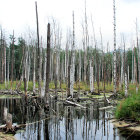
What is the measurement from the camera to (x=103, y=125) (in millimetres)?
8352

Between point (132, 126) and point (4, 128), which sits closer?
point (4, 128)

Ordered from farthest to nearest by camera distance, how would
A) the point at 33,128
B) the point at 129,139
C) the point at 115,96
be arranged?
the point at 115,96 → the point at 33,128 → the point at 129,139

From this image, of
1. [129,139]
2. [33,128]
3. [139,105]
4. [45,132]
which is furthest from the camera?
[139,105]

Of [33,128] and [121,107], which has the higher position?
[121,107]

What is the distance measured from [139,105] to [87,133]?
2.99 metres

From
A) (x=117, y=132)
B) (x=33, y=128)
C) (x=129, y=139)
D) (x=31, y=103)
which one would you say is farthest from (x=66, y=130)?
(x=31, y=103)

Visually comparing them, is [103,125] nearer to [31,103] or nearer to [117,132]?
[117,132]

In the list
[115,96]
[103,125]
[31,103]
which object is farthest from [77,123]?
[115,96]

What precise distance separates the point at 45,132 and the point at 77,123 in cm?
198

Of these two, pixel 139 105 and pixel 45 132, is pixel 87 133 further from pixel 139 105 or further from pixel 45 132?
pixel 139 105

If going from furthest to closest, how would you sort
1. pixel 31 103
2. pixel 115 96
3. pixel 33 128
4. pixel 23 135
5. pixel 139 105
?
pixel 115 96
pixel 31 103
pixel 139 105
pixel 33 128
pixel 23 135

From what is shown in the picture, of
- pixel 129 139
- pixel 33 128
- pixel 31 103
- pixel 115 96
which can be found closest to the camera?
pixel 129 139

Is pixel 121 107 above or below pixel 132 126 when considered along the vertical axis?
above

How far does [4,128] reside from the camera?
7246mm
